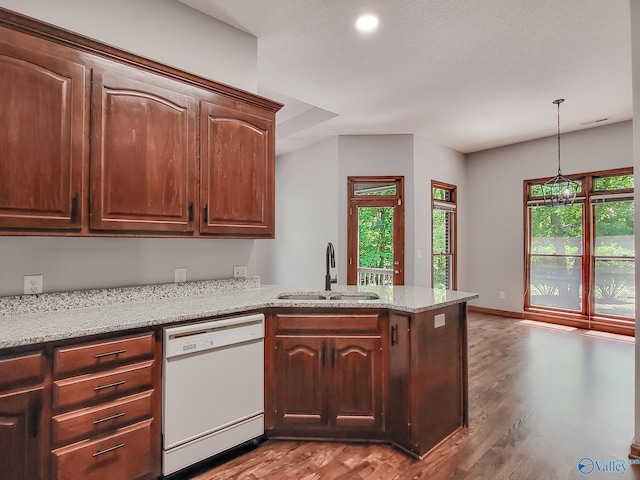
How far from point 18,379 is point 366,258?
4.46 meters

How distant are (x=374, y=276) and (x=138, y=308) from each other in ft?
12.8

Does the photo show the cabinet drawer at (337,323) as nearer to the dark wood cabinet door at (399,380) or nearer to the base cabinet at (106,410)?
the dark wood cabinet door at (399,380)

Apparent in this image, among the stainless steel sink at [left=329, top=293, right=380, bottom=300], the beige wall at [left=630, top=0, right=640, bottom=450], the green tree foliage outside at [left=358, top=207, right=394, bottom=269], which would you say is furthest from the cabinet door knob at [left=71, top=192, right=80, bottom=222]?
the green tree foliage outside at [left=358, top=207, right=394, bottom=269]

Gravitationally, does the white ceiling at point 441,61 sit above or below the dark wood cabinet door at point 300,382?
above

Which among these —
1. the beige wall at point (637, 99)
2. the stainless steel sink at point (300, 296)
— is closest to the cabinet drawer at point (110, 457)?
the stainless steel sink at point (300, 296)

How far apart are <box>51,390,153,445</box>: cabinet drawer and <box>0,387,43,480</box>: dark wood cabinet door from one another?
0.23 ft

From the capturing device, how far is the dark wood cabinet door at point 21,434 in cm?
138

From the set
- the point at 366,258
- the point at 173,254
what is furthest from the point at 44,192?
the point at 366,258

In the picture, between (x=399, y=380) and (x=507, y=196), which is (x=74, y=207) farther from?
(x=507, y=196)

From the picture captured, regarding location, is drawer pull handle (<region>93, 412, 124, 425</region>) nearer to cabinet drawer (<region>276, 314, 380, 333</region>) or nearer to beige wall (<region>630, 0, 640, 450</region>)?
cabinet drawer (<region>276, 314, 380, 333</region>)

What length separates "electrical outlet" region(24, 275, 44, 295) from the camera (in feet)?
6.23

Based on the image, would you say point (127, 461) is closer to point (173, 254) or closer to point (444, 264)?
point (173, 254)

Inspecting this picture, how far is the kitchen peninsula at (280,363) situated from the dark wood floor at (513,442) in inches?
4.9

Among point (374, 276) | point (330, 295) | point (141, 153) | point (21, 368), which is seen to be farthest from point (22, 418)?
point (374, 276)
